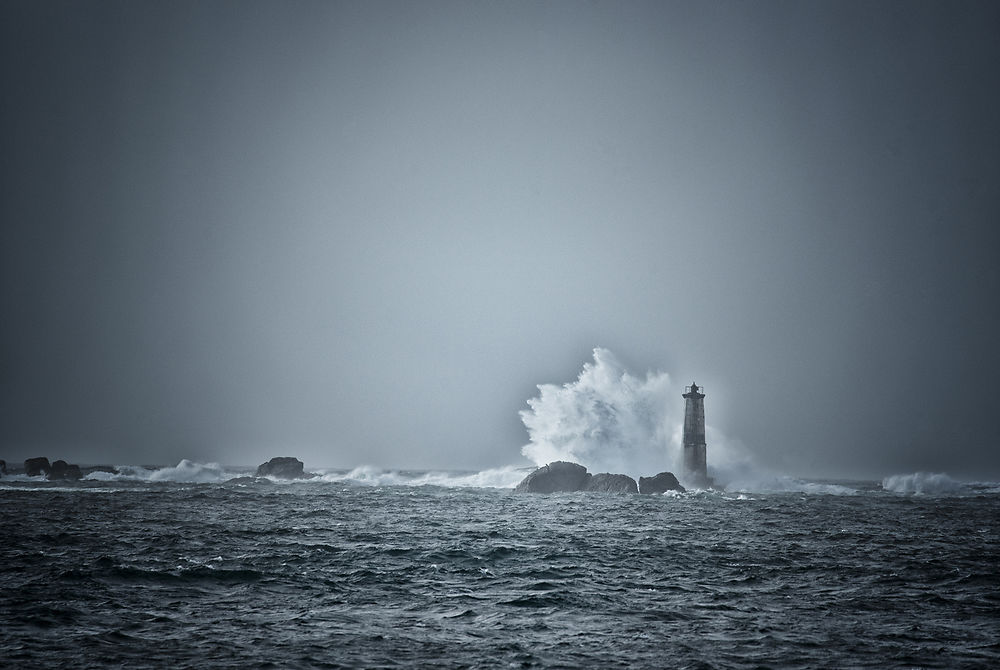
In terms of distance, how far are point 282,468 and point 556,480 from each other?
52.2 meters

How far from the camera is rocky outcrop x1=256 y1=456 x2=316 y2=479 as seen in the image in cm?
10600

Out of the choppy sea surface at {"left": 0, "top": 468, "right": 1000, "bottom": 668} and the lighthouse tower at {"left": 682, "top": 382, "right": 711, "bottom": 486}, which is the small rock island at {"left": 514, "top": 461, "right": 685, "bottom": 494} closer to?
the lighthouse tower at {"left": 682, "top": 382, "right": 711, "bottom": 486}

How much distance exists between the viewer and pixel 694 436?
75.8 meters

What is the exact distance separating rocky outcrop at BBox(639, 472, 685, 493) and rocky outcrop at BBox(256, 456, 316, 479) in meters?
59.1

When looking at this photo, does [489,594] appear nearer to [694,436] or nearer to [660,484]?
[660,484]

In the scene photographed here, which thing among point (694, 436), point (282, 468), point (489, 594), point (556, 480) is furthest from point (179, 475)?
point (489, 594)

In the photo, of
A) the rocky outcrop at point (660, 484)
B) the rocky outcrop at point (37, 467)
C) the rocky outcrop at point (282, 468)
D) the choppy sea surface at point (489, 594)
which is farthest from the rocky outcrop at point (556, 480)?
the rocky outcrop at point (37, 467)

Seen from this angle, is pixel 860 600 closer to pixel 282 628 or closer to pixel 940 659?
pixel 940 659

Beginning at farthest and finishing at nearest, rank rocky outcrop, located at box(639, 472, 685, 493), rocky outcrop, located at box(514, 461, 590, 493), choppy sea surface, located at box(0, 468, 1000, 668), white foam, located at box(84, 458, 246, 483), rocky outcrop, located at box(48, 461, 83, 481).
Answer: white foam, located at box(84, 458, 246, 483) → rocky outcrop, located at box(48, 461, 83, 481) → rocky outcrop, located at box(514, 461, 590, 493) → rocky outcrop, located at box(639, 472, 685, 493) → choppy sea surface, located at box(0, 468, 1000, 668)

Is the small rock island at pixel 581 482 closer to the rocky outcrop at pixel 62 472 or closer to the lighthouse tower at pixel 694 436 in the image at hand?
the lighthouse tower at pixel 694 436

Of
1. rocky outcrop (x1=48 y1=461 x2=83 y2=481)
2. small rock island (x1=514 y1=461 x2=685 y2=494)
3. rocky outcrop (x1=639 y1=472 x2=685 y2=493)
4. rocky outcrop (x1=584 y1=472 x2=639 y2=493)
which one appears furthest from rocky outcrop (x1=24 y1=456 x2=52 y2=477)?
rocky outcrop (x1=639 y1=472 x2=685 y2=493)

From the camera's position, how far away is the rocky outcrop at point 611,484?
2753 inches

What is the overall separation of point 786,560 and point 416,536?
14.9 m

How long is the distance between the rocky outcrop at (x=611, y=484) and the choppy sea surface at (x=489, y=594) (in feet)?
109
